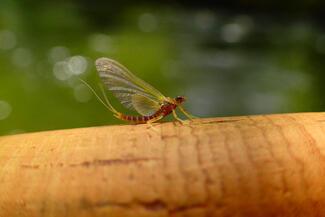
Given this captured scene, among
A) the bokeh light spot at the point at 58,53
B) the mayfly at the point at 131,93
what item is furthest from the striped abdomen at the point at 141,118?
the bokeh light spot at the point at 58,53

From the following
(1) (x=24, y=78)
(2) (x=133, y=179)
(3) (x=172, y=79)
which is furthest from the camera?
(3) (x=172, y=79)

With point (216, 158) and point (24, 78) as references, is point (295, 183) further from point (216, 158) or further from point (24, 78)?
point (24, 78)

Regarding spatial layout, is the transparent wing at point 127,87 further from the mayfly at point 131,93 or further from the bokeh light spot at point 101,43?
the bokeh light spot at point 101,43

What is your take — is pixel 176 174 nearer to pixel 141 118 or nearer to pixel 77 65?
pixel 141 118

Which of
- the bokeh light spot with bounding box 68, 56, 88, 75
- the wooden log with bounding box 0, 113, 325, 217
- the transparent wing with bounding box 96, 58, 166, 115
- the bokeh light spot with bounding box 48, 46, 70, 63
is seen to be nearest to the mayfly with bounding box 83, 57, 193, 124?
the transparent wing with bounding box 96, 58, 166, 115

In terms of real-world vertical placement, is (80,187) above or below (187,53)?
below

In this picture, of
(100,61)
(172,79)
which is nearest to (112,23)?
(172,79)

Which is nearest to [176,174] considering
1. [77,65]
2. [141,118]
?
[141,118]
